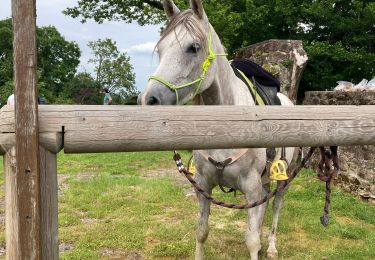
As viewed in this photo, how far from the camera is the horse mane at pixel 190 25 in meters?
2.96

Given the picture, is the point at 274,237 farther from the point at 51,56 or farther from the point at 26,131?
the point at 51,56

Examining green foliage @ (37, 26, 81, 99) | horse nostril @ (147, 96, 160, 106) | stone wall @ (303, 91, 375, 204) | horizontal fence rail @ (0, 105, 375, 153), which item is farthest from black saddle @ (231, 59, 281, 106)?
green foliage @ (37, 26, 81, 99)

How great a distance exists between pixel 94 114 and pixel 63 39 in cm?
4180

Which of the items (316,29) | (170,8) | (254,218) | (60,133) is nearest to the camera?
(60,133)

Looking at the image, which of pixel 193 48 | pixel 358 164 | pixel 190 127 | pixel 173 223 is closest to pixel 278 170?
pixel 193 48

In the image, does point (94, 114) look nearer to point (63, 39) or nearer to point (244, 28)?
point (244, 28)

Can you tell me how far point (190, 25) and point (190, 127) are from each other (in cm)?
128

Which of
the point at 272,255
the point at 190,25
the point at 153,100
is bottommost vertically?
the point at 272,255

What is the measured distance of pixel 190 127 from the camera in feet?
6.29

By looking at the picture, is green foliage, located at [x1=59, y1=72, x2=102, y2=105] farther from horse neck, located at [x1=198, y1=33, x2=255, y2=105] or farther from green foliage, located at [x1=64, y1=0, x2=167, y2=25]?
horse neck, located at [x1=198, y1=33, x2=255, y2=105]

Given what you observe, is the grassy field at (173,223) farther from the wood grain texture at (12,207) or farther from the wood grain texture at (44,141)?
the wood grain texture at (44,141)

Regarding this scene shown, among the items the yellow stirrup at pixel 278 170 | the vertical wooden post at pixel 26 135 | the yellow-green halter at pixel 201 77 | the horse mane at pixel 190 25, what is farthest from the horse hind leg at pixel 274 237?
the vertical wooden post at pixel 26 135

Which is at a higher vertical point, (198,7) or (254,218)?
(198,7)

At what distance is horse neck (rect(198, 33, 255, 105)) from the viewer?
333cm
